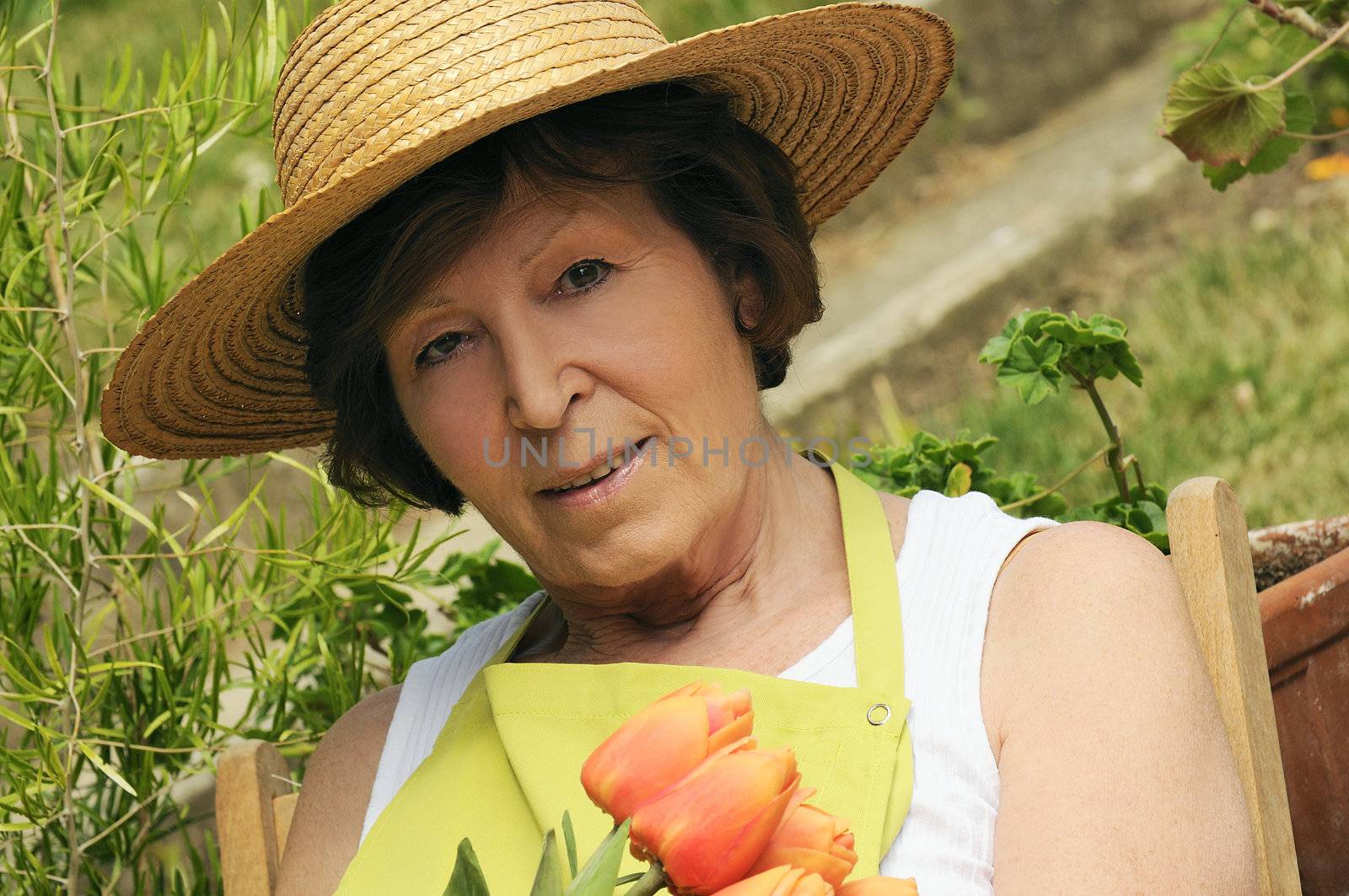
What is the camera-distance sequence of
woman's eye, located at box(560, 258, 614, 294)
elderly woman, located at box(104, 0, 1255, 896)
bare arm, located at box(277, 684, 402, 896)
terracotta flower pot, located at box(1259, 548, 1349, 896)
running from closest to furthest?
1. elderly woman, located at box(104, 0, 1255, 896)
2. woman's eye, located at box(560, 258, 614, 294)
3. terracotta flower pot, located at box(1259, 548, 1349, 896)
4. bare arm, located at box(277, 684, 402, 896)

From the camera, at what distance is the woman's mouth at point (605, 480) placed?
1.77m

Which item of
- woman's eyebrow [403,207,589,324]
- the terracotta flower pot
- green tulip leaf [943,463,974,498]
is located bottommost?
the terracotta flower pot

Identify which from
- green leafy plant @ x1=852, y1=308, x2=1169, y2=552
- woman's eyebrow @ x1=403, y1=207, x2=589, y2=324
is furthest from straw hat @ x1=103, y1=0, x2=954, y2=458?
green leafy plant @ x1=852, y1=308, x2=1169, y2=552

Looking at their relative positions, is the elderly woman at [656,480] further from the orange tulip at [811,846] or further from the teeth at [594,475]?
the orange tulip at [811,846]

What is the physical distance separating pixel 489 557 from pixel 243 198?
82 cm

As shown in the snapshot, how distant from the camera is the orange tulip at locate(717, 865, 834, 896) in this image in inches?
31.6

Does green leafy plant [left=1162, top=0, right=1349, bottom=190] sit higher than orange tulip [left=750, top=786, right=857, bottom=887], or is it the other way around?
green leafy plant [left=1162, top=0, right=1349, bottom=190]

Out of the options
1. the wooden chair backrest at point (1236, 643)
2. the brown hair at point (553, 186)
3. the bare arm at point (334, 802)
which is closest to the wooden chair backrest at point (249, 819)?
the bare arm at point (334, 802)

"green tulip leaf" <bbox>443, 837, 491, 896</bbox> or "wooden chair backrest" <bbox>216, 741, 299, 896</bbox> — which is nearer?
"green tulip leaf" <bbox>443, 837, 491, 896</bbox>

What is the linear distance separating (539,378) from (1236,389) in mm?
2698

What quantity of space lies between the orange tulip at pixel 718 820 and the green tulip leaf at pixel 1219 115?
173cm

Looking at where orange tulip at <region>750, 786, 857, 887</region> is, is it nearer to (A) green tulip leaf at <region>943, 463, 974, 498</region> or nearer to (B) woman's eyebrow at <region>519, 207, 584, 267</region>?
(B) woman's eyebrow at <region>519, 207, 584, 267</region>

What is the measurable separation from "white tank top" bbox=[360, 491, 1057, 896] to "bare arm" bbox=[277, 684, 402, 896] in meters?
0.03

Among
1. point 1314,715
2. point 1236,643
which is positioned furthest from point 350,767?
point 1314,715
